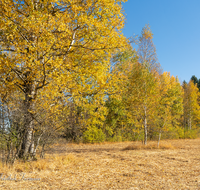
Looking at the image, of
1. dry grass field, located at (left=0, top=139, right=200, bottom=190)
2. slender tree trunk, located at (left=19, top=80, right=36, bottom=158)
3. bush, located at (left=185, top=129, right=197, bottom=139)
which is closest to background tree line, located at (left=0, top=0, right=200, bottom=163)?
slender tree trunk, located at (left=19, top=80, right=36, bottom=158)

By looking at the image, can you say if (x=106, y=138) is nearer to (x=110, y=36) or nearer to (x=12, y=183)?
(x=110, y=36)

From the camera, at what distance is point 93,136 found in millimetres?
14805

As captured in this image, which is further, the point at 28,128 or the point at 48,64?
the point at 48,64

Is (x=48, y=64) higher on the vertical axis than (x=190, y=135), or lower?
higher

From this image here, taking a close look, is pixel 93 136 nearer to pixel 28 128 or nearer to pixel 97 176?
pixel 28 128

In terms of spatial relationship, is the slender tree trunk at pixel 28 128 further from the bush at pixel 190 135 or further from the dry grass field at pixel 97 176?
the bush at pixel 190 135

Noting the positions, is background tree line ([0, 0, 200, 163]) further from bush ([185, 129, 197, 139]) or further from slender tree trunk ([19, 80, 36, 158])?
bush ([185, 129, 197, 139])

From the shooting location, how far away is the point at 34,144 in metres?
6.44

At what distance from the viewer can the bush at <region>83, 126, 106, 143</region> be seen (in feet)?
48.1

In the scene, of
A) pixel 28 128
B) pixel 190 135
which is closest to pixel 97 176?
pixel 28 128

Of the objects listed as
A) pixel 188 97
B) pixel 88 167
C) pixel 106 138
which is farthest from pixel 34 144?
pixel 188 97

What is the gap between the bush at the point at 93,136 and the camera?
48.1 ft

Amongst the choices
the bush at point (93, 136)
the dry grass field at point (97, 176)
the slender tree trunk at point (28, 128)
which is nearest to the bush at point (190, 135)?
the bush at point (93, 136)

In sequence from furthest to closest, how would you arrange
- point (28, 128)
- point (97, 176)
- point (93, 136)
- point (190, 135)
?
point (190, 135) → point (93, 136) → point (28, 128) → point (97, 176)
